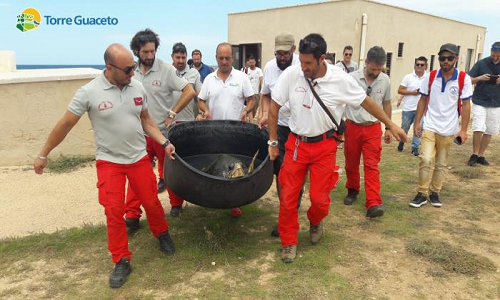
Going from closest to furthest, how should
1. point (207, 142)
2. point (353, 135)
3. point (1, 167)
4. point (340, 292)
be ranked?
point (340, 292)
point (207, 142)
point (353, 135)
point (1, 167)

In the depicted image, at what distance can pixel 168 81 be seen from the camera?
4086mm

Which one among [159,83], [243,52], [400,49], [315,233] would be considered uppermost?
[400,49]

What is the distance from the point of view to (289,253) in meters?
Result: 3.49

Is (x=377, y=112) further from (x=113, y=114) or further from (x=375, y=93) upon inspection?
(x=113, y=114)

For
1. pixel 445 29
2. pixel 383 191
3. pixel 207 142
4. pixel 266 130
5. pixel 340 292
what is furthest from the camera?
pixel 445 29

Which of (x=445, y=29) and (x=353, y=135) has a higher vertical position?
(x=445, y=29)

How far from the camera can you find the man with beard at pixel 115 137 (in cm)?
299

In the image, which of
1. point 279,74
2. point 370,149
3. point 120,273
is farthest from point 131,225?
point 370,149

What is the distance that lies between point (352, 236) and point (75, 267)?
264 centimetres

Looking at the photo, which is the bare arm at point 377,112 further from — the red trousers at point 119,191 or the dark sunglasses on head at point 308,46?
the red trousers at point 119,191

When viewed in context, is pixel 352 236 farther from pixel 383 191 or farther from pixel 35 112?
pixel 35 112

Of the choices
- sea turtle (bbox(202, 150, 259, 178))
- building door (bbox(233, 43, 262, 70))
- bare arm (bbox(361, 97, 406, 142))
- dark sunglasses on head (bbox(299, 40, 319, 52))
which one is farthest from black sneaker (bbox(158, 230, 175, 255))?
building door (bbox(233, 43, 262, 70))

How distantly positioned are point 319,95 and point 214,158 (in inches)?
58.8

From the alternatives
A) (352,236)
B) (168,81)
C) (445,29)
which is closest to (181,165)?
(168,81)
